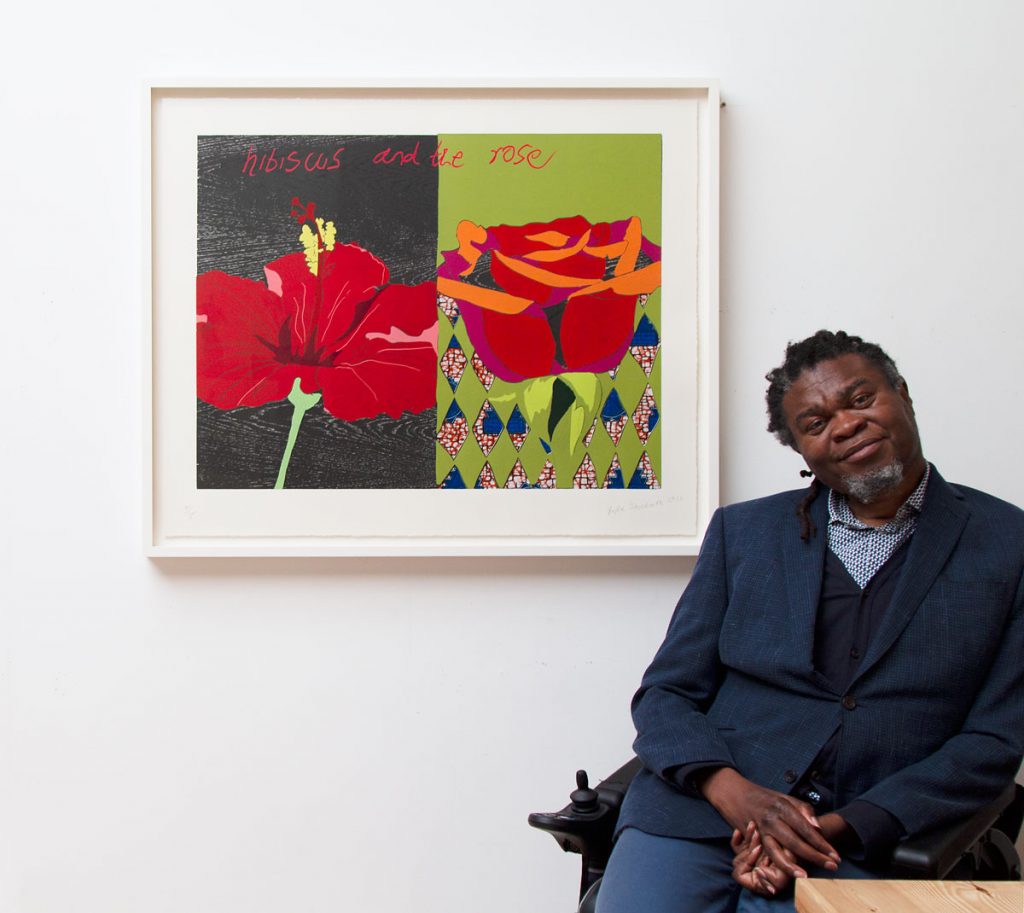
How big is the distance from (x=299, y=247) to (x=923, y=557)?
1368 mm

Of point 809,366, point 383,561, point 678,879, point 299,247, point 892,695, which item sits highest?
point 299,247

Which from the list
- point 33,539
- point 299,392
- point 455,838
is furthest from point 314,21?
point 455,838

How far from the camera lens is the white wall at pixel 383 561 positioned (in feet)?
6.21

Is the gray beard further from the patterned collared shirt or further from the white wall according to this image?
the white wall

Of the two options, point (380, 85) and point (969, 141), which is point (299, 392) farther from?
point (969, 141)

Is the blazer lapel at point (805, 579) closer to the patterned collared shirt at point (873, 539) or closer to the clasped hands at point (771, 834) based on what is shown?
the patterned collared shirt at point (873, 539)

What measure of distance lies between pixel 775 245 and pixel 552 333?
53cm

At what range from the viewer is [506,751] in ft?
6.37

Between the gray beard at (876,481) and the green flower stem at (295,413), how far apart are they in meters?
1.09

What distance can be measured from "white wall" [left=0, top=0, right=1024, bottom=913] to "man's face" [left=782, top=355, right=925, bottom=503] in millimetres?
401

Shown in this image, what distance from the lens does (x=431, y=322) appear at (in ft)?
6.17

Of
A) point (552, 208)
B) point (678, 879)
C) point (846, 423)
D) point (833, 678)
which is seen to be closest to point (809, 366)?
point (846, 423)

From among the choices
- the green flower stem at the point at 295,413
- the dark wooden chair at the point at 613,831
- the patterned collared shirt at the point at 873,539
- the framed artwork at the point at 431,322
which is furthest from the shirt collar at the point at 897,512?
the green flower stem at the point at 295,413

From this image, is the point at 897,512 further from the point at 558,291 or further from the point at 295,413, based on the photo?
the point at 295,413
